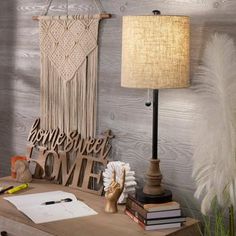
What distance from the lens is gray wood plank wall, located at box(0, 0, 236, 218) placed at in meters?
2.26

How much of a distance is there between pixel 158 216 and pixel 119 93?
0.70 meters

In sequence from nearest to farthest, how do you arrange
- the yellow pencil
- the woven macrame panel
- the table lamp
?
the table lamp → the yellow pencil → the woven macrame panel

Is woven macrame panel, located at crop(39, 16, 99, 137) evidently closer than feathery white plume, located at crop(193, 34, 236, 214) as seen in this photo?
No

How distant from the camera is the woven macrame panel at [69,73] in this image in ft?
8.75

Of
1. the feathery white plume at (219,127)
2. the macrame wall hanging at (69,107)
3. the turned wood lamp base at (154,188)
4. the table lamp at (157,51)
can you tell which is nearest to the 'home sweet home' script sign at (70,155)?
the macrame wall hanging at (69,107)

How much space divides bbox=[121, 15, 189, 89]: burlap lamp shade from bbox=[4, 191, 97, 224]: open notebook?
0.60 meters

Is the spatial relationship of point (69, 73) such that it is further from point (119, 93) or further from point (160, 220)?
point (160, 220)

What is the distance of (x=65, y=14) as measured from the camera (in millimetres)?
2789

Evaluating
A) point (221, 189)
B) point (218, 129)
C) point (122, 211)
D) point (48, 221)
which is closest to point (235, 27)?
point (218, 129)

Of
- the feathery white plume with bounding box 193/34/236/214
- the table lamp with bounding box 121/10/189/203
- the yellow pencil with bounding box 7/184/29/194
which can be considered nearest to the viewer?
the feathery white plume with bounding box 193/34/236/214

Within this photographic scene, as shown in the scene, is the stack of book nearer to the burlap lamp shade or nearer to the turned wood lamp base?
the turned wood lamp base

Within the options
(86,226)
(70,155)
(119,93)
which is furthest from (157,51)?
(70,155)

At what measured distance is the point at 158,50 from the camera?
→ 2.05m

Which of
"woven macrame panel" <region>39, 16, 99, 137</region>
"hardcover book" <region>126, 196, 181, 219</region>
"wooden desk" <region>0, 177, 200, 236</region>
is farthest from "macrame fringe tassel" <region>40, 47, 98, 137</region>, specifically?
"hardcover book" <region>126, 196, 181, 219</region>
